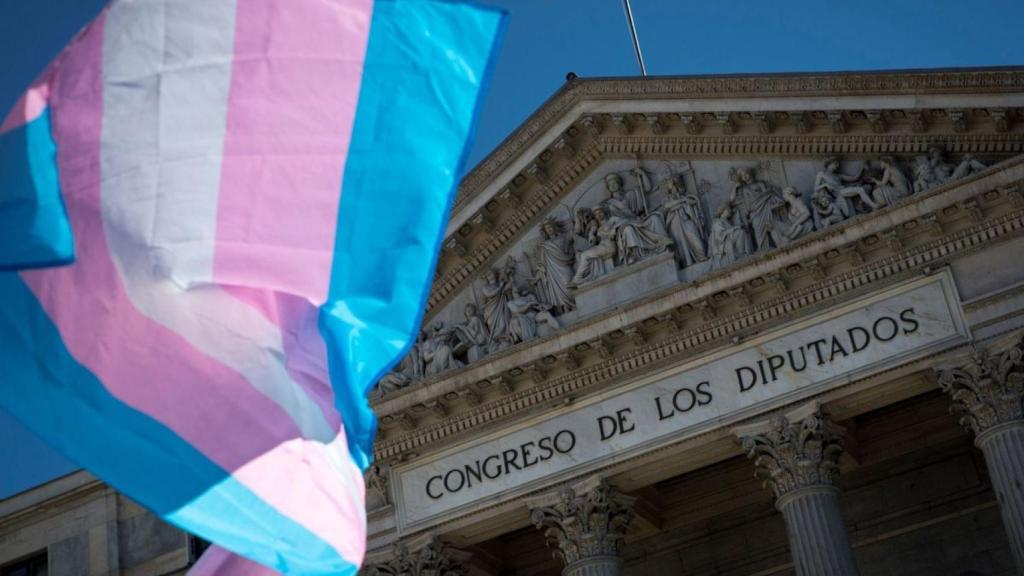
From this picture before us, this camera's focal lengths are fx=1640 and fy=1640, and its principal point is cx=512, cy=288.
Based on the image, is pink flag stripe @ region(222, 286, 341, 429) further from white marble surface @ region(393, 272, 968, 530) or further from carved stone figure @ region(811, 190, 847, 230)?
carved stone figure @ region(811, 190, 847, 230)

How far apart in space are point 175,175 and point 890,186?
14.3 meters

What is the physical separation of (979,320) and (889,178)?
257cm

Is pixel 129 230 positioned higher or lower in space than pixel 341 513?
higher

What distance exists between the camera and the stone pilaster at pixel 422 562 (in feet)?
81.6

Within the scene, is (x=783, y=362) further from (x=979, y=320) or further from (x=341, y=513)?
(x=341, y=513)

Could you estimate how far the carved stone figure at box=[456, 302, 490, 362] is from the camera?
26.0 m

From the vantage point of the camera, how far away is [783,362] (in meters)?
23.3

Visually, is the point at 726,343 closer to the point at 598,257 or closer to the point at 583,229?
the point at 598,257

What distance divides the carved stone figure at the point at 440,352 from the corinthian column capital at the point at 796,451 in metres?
5.30

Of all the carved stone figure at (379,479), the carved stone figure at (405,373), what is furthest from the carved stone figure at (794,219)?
the carved stone figure at (379,479)

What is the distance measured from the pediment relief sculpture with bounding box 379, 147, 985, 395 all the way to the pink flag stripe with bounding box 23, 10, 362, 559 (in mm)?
13399

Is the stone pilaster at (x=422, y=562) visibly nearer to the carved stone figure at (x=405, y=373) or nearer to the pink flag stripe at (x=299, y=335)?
the carved stone figure at (x=405, y=373)

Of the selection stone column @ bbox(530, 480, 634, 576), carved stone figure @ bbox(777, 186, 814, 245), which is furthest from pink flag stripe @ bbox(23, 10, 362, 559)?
carved stone figure @ bbox(777, 186, 814, 245)

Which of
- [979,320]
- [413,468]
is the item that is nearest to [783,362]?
[979,320]
